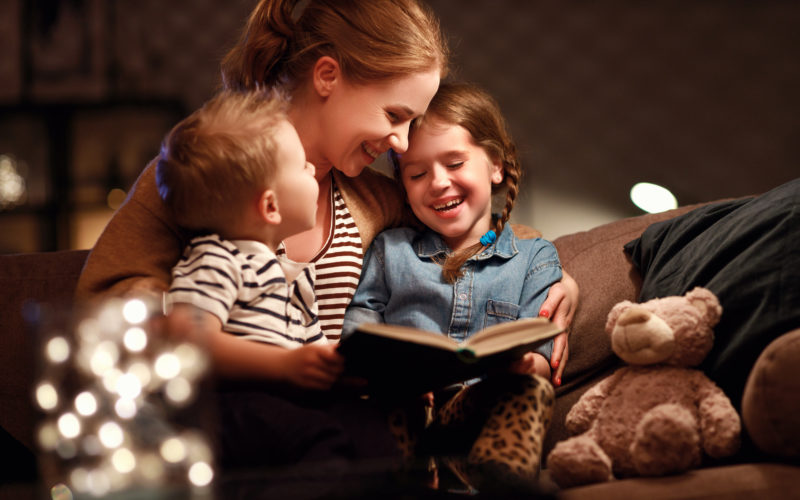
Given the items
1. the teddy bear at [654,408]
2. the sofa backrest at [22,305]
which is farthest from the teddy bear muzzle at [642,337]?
the sofa backrest at [22,305]

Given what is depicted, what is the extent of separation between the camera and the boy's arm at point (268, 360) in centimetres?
112

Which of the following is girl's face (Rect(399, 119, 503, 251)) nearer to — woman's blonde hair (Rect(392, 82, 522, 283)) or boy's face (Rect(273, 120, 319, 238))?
woman's blonde hair (Rect(392, 82, 522, 283))

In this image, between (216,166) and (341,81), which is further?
(341,81)

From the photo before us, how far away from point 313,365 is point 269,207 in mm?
320

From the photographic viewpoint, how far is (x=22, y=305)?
165 cm

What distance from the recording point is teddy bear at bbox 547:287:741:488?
1.13 meters

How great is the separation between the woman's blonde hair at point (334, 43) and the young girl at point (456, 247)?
0.18 m

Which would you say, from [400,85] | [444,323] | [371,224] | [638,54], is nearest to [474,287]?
[444,323]

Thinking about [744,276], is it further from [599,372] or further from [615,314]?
[599,372]

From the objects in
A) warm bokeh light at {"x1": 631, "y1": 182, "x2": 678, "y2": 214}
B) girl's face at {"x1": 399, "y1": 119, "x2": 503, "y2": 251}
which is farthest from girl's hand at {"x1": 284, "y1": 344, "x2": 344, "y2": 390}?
warm bokeh light at {"x1": 631, "y1": 182, "x2": 678, "y2": 214}

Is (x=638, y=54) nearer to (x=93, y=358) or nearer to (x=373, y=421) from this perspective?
(x=373, y=421)

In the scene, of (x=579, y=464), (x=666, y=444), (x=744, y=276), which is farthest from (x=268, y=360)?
(x=744, y=276)

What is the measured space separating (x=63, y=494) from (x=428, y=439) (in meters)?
0.71

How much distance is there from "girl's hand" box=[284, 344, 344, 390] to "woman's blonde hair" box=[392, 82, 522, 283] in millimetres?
540
